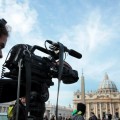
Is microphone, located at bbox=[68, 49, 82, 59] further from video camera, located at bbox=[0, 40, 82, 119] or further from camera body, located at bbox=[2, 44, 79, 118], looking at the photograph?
camera body, located at bbox=[2, 44, 79, 118]

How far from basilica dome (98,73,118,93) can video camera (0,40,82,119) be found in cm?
10848

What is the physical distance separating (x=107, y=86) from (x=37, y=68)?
111m

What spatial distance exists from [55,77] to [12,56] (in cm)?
41

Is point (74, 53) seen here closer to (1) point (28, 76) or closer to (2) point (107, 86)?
(1) point (28, 76)

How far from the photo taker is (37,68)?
2.13 m

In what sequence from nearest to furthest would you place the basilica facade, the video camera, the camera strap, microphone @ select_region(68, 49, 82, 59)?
the camera strap
the video camera
microphone @ select_region(68, 49, 82, 59)
the basilica facade

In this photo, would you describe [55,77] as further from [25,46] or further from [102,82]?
[102,82]

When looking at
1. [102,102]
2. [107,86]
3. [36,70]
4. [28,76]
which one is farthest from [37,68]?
[107,86]

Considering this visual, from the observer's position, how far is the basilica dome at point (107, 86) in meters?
109

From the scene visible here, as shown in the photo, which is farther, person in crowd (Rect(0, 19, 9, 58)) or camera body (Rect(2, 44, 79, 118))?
camera body (Rect(2, 44, 79, 118))

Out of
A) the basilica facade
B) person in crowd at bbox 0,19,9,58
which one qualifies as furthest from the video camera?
the basilica facade

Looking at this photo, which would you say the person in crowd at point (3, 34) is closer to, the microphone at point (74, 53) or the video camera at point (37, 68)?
the video camera at point (37, 68)

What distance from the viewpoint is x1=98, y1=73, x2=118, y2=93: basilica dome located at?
359ft

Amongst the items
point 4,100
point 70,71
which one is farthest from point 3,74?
point 70,71
